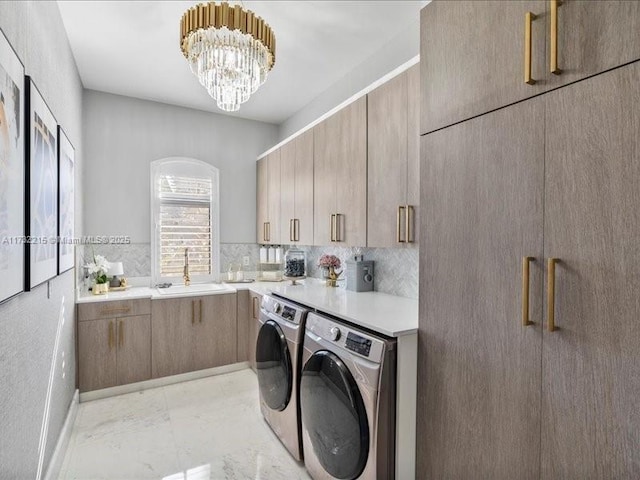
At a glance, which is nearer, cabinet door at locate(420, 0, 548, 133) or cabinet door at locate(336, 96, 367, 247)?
cabinet door at locate(420, 0, 548, 133)

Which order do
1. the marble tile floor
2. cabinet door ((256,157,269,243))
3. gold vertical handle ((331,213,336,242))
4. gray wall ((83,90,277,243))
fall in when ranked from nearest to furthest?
the marble tile floor
gold vertical handle ((331,213,336,242))
gray wall ((83,90,277,243))
cabinet door ((256,157,269,243))

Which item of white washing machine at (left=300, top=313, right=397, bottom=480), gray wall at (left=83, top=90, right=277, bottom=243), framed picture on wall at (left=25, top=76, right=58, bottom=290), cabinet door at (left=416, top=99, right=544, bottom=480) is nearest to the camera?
cabinet door at (left=416, top=99, right=544, bottom=480)

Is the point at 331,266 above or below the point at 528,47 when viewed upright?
below

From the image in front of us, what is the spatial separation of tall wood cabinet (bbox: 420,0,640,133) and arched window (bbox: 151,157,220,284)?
9.62 feet

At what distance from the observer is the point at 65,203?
2.12 m

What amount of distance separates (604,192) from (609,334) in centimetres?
39

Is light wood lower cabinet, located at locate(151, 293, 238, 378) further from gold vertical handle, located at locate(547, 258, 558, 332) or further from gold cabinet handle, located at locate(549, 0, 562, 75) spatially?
gold cabinet handle, located at locate(549, 0, 562, 75)

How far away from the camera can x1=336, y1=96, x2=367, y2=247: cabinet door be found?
7.32 feet

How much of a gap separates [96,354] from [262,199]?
7.14 ft

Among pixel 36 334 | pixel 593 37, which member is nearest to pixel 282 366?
pixel 36 334

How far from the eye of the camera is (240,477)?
1951 mm

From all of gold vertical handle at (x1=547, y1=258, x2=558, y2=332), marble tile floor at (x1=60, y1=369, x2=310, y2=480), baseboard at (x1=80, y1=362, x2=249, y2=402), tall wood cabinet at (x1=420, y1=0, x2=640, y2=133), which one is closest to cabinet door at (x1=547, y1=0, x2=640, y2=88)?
tall wood cabinet at (x1=420, y1=0, x2=640, y2=133)

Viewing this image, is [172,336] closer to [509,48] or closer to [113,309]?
[113,309]

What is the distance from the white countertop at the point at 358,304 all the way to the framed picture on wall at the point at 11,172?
1363 mm
